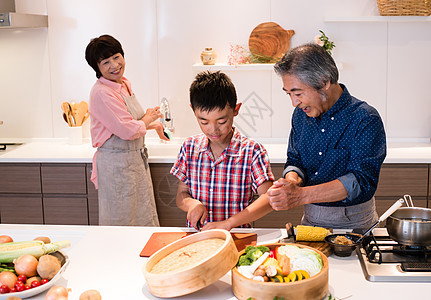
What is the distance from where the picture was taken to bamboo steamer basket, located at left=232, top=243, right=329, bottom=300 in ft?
4.74

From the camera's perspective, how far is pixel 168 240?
1985 millimetres

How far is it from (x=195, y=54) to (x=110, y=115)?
3.42ft

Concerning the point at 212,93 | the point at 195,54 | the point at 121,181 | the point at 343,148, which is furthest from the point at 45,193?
the point at 343,148

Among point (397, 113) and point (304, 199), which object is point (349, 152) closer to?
point (304, 199)

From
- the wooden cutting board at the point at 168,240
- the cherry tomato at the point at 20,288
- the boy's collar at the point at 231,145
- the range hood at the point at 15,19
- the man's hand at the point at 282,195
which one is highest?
the range hood at the point at 15,19

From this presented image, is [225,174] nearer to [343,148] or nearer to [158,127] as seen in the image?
[343,148]

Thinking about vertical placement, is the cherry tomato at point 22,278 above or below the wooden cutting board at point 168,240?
above

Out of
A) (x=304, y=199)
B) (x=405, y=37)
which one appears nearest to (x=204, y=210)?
(x=304, y=199)

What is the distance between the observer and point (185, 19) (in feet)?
12.7

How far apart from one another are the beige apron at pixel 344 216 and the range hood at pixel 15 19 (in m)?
2.40

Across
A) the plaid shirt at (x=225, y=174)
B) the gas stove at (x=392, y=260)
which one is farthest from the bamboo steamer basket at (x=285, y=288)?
the plaid shirt at (x=225, y=174)

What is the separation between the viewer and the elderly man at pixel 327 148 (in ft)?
6.40

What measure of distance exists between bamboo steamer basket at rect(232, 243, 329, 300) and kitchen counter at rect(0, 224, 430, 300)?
0.06 meters

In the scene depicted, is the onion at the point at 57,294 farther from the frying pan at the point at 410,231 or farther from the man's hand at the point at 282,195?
the frying pan at the point at 410,231
